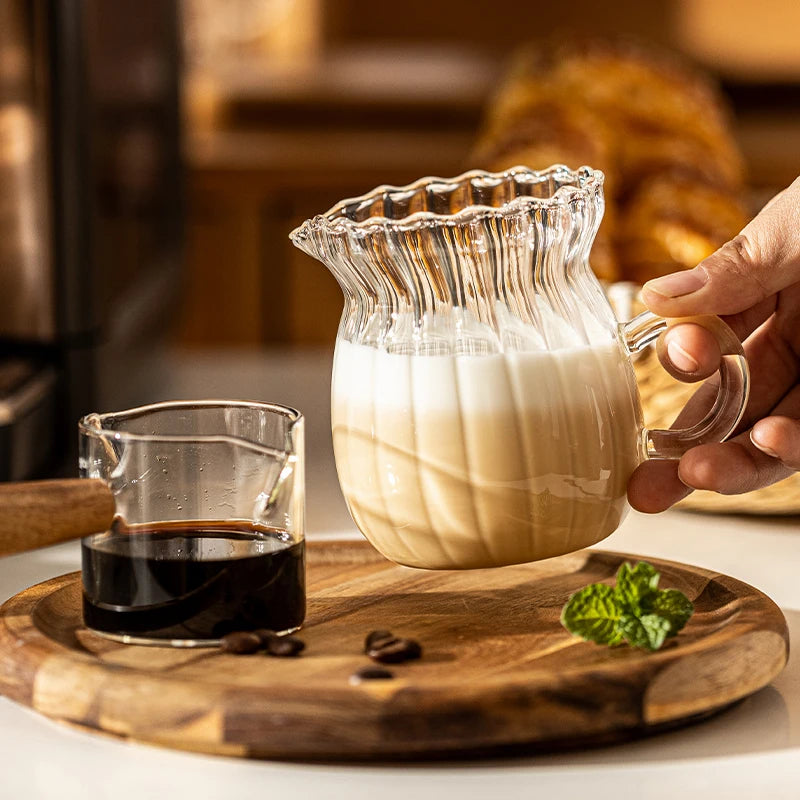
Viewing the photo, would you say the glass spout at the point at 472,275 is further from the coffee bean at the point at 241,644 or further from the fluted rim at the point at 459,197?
the coffee bean at the point at 241,644

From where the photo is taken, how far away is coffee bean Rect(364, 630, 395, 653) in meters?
0.66

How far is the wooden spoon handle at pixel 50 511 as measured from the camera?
625 mm

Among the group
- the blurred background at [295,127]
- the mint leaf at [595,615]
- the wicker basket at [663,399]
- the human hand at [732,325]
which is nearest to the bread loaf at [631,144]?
the blurred background at [295,127]

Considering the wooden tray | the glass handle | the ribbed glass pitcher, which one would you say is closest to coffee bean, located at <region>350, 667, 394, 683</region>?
the wooden tray

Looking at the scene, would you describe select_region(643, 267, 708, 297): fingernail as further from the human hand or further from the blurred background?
the blurred background

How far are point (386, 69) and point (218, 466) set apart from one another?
2.91 metres

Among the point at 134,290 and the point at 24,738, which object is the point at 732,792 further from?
the point at 134,290

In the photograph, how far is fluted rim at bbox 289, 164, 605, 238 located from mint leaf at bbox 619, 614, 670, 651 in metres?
0.22

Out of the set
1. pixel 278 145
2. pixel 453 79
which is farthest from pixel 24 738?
pixel 453 79

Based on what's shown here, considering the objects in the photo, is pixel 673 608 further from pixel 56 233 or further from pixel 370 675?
pixel 56 233

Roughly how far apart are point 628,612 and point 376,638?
125 mm

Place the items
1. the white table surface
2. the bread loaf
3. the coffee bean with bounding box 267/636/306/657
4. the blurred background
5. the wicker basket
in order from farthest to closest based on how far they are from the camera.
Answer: the blurred background, the bread loaf, the wicker basket, the coffee bean with bounding box 267/636/306/657, the white table surface

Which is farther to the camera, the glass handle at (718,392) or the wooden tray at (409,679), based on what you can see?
the glass handle at (718,392)

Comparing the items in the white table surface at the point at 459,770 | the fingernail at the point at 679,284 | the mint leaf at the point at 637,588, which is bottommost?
the white table surface at the point at 459,770
